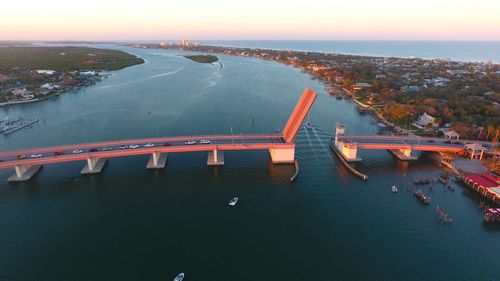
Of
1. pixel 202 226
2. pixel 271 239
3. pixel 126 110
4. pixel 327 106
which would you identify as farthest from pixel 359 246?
pixel 126 110

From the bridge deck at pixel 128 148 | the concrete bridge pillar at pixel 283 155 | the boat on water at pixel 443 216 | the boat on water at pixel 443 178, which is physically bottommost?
the boat on water at pixel 443 216

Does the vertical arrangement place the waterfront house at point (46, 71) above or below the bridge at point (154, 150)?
above

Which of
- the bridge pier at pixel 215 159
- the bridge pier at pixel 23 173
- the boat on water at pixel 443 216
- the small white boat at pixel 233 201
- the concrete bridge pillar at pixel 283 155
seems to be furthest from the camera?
the concrete bridge pillar at pixel 283 155

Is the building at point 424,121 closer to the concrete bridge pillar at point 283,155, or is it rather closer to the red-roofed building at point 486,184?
the red-roofed building at point 486,184

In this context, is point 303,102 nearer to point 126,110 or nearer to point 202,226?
point 202,226

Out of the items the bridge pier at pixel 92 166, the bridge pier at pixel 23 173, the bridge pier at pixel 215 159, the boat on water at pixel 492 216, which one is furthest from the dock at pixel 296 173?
the bridge pier at pixel 23 173

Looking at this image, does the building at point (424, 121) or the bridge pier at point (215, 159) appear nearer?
the bridge pier at point (215, 159)
